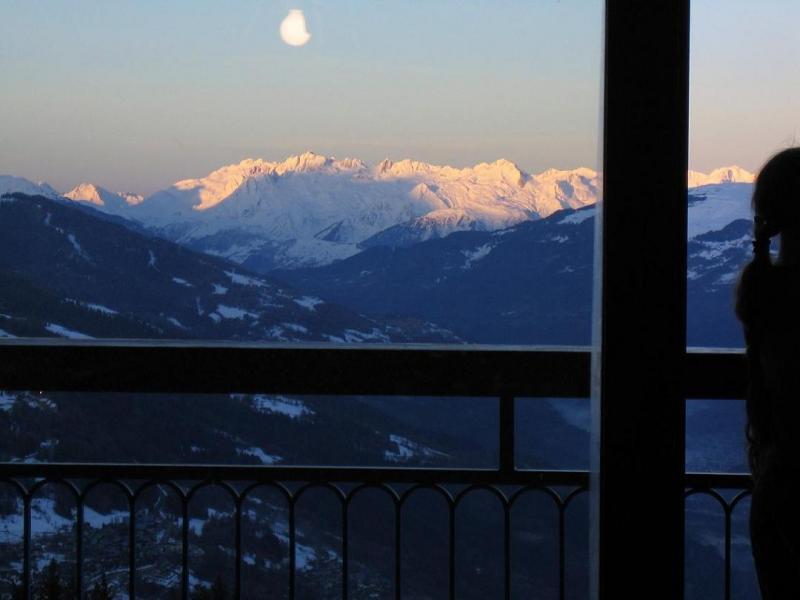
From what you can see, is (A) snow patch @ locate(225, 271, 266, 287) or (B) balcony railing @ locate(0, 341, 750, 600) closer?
(B) balcony railing @ locate(0, 341, 750, 600)

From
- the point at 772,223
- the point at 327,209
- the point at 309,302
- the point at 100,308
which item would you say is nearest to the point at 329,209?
the point at 327,209

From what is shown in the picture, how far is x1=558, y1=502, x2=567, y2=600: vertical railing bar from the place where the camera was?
1858mm

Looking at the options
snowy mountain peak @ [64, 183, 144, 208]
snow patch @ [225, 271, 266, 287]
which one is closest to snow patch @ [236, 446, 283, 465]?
snow patch @ [225, 271, 266, 287]

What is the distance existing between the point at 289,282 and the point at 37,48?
3039 mm

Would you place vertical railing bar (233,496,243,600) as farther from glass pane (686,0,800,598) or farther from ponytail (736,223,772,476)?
ponytail (736,223,772,476)

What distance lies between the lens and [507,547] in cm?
191

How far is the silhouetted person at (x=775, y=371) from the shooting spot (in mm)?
1196

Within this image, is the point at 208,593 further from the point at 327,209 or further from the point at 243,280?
the point at 327,209

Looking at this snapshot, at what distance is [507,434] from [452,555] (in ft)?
1.10

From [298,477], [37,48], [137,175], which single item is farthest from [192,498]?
[37,48]

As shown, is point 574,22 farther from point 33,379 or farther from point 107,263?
point 107,263

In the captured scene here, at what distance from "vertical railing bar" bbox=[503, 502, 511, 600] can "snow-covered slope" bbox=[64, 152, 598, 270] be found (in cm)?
124

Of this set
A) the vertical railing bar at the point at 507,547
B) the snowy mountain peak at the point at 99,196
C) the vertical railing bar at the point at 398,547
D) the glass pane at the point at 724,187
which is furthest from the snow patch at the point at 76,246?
the glass pane at the point at 724,187

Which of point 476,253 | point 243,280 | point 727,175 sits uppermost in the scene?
point 727,175
